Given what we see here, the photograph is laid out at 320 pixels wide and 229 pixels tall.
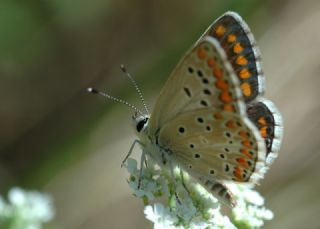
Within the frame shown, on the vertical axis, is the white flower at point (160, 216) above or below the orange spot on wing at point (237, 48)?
below

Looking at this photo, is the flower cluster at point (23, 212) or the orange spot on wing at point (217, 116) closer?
the orange spot on wing at point (217, 116)

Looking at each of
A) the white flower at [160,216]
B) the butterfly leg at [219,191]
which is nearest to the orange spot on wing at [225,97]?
the butterfly leg at [219,191]

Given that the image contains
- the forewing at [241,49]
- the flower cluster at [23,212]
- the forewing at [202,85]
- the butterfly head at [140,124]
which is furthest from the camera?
the flower cluster at [23,212]

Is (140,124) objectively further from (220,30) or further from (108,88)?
(108,88)

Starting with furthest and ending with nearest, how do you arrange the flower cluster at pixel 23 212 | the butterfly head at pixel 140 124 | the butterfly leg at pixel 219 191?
the flower cluster at pixel 23 212, the butterfly head at pixel 140 124, the butterfly leg at pixel 219 191

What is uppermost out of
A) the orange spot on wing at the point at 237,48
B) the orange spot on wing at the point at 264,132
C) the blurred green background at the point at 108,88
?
the blurred green background at the point at 108,88

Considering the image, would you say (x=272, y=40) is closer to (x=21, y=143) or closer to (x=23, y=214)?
(x=21, y=143)

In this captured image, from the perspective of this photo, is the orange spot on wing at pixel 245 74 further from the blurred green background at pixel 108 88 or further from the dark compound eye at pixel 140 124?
the blurred green background at pixel 108 88
